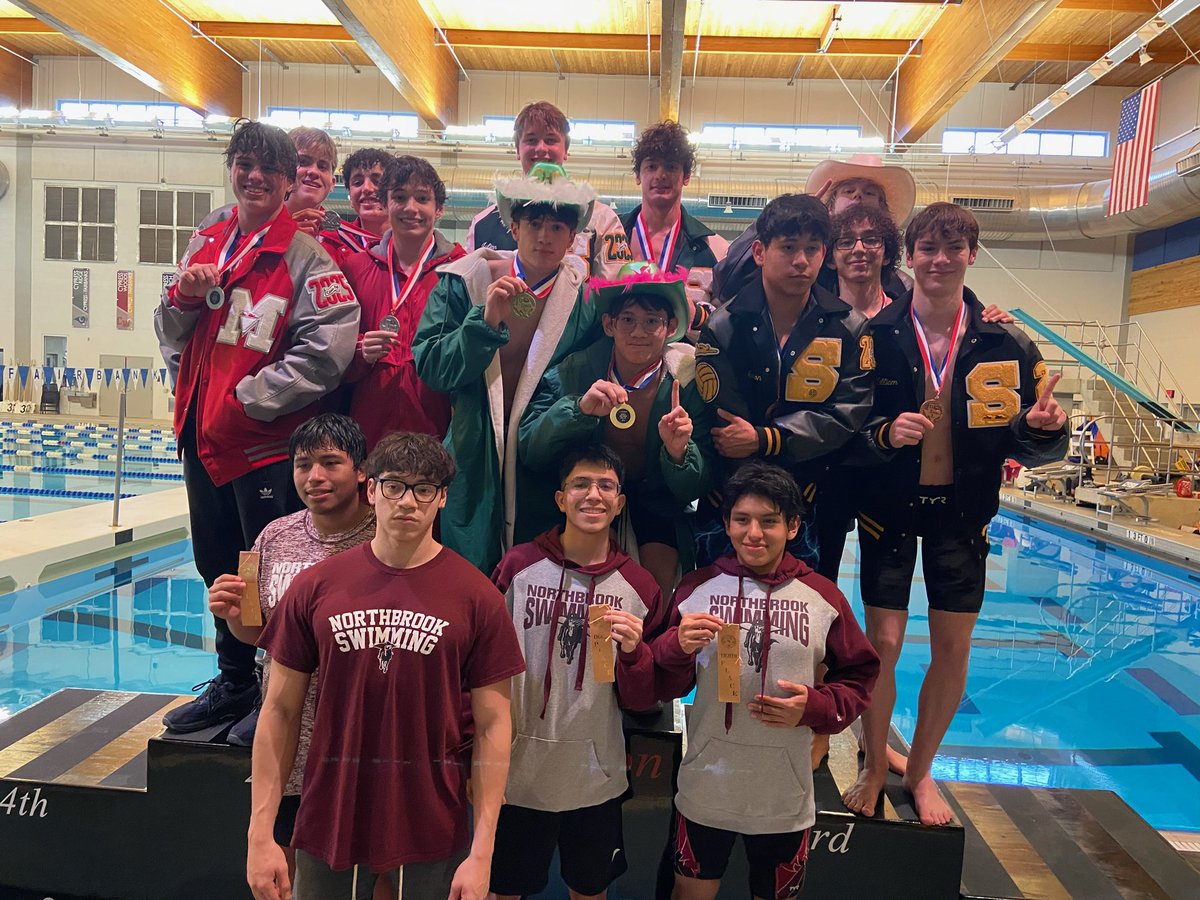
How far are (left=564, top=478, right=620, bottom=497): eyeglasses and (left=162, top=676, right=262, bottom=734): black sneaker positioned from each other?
4.60 feet

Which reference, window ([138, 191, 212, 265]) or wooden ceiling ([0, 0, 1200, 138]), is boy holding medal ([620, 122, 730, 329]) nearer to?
wooden ceiling ([0, 0, 1200, 138])

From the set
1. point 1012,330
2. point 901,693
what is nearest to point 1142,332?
point 901,693

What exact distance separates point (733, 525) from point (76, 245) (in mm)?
18763

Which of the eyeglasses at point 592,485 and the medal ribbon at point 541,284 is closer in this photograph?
the eyeglasses at point 592,485

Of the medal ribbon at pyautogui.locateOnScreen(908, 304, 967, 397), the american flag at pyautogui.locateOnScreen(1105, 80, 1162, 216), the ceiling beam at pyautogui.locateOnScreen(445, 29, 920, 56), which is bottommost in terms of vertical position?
the medal ribbon at pyautogui.locateOnScreen(908, 304, 967, 397)

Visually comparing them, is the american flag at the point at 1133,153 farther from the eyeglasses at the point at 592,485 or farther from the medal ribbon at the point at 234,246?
the medal ribbon at the point at 234,246

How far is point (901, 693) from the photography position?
16.3ft

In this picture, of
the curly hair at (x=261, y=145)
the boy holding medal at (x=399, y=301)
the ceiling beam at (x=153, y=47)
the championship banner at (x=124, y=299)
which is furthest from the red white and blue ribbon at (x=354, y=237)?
the championship banner at (x=124, y=299)

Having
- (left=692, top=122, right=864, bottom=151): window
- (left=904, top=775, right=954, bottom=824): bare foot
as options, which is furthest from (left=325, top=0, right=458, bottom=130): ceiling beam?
(left=904, top=775, right=954, bottom=824): bare foot

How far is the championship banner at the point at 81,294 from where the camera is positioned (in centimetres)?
1605

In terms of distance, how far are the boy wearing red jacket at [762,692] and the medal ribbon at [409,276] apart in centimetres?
129

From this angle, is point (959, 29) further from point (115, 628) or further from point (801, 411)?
point (115, 628)

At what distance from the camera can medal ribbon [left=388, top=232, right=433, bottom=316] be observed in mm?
2520

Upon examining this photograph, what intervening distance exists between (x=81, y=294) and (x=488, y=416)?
17.8m
